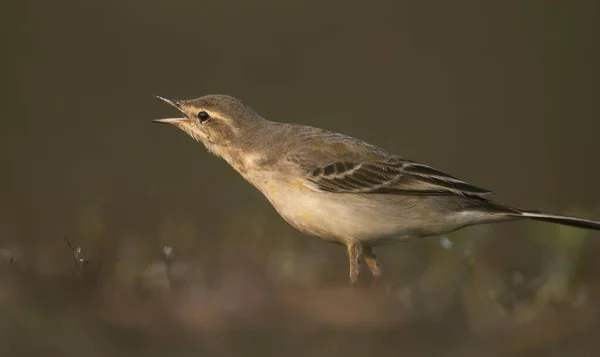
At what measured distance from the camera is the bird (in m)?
7.86

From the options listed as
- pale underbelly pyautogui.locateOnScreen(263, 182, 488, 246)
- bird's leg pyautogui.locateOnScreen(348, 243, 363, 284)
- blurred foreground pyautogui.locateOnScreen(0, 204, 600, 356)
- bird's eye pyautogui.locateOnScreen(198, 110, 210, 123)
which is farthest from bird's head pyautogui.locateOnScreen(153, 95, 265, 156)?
bird's leg pyautogui.locateOnScreen(348, 243, 363, 284)

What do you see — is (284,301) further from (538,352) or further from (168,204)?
(168,204)

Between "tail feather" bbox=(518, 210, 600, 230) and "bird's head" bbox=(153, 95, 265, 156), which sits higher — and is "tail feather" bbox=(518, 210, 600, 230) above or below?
below

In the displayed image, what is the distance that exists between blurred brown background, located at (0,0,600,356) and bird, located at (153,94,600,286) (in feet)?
1.26

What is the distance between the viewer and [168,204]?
1402 centimetres

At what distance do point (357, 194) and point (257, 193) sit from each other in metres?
3.49

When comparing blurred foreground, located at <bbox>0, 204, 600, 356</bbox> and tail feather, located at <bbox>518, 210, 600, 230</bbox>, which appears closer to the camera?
blurred foreground, located at <bbox>0, 204, 600, 356</bbox>

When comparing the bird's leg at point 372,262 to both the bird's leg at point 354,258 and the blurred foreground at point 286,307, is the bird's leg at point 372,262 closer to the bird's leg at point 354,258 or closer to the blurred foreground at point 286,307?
the blurred foreground at point 286,307

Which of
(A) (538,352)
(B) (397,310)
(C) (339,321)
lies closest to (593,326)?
(A) (538,352)

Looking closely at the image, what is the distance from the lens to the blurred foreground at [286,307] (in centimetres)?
536

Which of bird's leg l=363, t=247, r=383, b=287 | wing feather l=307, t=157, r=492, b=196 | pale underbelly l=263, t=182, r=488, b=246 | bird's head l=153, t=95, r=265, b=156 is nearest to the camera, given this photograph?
pale underbelly l=263, t=182, r=488, b=246

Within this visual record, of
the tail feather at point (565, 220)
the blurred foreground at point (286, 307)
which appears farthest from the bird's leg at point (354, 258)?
the tail feather at point (565, 220)

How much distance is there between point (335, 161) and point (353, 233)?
0.77 meters

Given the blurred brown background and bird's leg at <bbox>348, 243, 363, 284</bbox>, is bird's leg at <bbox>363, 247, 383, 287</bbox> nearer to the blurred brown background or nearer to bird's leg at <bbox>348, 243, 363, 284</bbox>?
the blurred brown background
